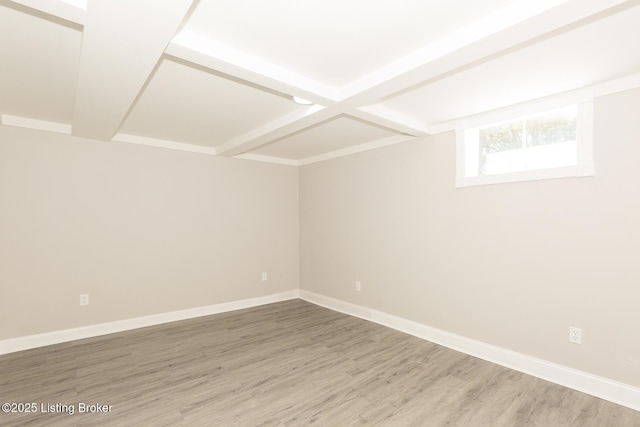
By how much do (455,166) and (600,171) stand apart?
1199 mm

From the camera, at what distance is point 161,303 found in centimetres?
414

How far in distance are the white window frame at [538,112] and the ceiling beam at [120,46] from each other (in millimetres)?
2805

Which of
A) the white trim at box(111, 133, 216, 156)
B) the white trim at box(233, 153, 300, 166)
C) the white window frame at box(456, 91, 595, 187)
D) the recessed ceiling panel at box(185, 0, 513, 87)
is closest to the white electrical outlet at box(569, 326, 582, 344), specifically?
the white window frame at box(456, 91, 595, 187)

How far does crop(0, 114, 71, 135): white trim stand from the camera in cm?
320

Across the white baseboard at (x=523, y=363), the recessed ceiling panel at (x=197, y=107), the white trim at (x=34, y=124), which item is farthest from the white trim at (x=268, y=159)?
the white baseboard at (x=523, y=363)

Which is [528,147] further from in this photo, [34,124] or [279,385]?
[34,124]

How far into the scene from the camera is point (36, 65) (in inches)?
85.6

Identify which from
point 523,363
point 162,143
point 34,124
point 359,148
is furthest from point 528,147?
point 34,124

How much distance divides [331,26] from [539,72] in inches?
64.2

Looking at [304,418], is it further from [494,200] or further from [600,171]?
[600,171]

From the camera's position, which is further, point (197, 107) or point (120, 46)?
point (197, 107)

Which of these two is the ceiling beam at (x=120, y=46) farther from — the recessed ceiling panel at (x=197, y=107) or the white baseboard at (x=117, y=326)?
the white baseboard at (x=117, y=326)

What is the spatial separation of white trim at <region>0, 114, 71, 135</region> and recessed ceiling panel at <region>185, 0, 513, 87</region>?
2706mm

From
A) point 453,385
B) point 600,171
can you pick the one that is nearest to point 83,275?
point 453,385
